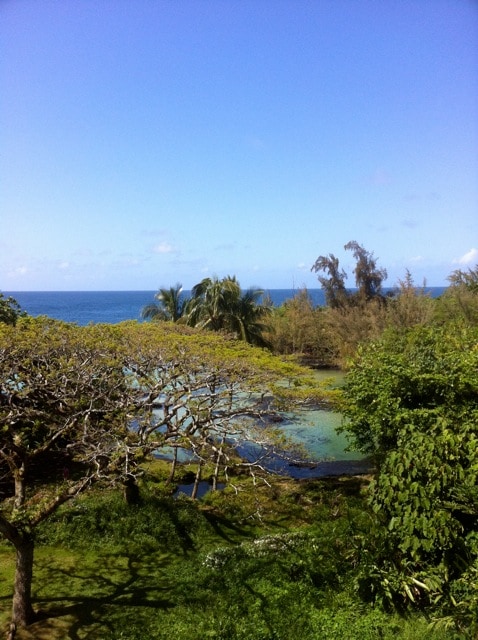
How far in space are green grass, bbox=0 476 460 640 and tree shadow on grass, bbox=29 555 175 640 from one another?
21 millimetres

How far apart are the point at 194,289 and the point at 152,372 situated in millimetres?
14713

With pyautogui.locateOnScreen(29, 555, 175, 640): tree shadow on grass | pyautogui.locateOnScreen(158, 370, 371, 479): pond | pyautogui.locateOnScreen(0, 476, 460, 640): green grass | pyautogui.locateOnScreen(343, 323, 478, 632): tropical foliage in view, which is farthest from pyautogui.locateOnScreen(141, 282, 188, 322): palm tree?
pyautogui.locateOnScreen(343, 323, 478, 632): tropical foliage

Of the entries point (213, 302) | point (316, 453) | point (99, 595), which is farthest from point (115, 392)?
point (213, 302)

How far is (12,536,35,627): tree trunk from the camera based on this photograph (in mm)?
7543

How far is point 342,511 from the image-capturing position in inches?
500

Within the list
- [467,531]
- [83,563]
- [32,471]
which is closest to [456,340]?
[467,531]

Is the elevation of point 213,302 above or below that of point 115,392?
above

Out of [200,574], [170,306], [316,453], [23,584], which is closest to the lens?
[23,584]

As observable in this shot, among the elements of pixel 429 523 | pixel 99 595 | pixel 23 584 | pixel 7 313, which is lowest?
pixel 99 595

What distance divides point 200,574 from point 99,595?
204cm

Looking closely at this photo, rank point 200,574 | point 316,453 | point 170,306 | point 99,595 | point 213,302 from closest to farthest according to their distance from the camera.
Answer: point 99,595
point 200,574
point 316,453
point 213,302
point 170,306

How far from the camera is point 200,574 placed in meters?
9.38

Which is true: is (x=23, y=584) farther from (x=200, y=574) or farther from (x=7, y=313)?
(x=7, y=313)

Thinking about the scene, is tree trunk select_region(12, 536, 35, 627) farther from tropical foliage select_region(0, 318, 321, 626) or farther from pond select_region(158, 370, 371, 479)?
pond select_region(158, 370, 371, 479)
